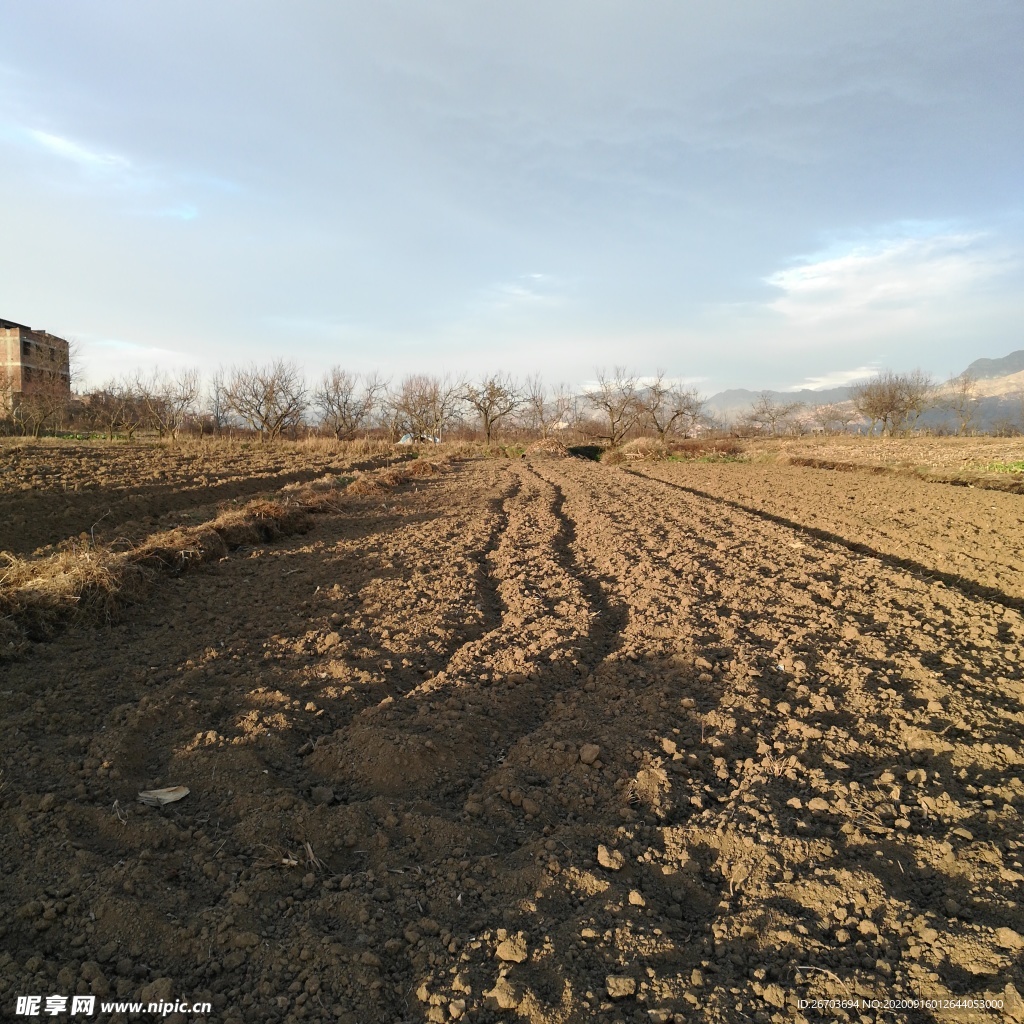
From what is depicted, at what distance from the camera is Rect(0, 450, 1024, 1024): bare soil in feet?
6.88


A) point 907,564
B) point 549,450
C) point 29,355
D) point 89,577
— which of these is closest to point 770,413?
point 549,450

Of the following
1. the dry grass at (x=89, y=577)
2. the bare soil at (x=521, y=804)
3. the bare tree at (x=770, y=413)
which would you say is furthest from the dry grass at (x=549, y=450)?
the bare tree at (x=770, y=413)

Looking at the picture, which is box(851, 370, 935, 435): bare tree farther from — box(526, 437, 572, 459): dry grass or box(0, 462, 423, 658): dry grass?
box(0, 462, 423, 658): dry grass

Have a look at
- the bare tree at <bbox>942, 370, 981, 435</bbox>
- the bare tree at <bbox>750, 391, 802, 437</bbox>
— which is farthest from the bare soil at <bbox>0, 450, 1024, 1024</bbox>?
the bare tree at <bbox>750, 391, 802, 437</bbox>

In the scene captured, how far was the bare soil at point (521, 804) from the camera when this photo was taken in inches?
82.5

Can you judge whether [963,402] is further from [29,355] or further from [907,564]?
[29,355]

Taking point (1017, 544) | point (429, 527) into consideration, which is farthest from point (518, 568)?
point (1017, 544)

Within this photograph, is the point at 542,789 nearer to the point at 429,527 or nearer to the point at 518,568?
the point at 518,568

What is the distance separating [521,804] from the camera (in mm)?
3092

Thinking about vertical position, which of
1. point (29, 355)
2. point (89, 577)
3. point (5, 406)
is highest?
point (29, 355)

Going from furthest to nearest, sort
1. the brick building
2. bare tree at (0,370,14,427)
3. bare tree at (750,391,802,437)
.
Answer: bare tree at (750,391,802,437), the brick building, bare tree at (0,370,14,427)

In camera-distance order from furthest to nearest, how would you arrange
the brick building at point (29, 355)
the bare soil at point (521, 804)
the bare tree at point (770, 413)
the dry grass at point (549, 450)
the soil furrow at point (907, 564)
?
the bare tree at point (770, 413), the brick building at point (29, 355), the dry grass at point (549, 450), the soil furrow at point (907, 564), the bare soil at point (521, 804)

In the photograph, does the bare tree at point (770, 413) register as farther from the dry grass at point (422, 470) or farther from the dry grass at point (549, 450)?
the dry grass at point (422, 470)

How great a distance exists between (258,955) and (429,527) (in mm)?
8073
